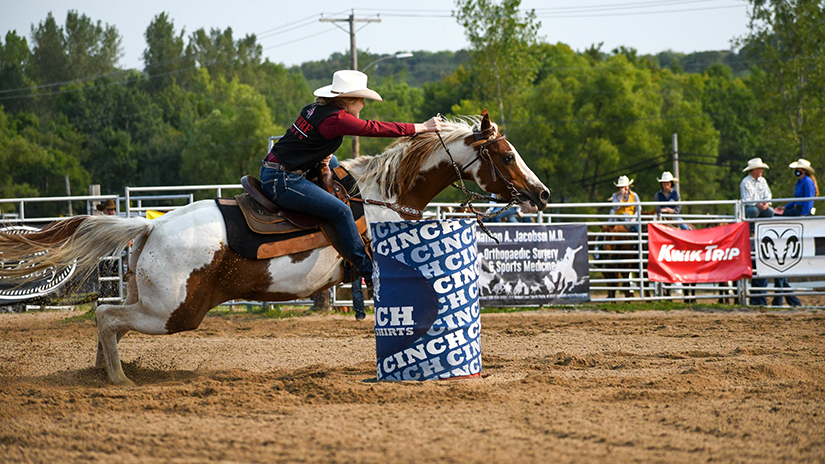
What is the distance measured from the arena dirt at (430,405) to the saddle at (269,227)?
3.28 ft

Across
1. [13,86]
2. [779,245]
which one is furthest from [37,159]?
[779,245]

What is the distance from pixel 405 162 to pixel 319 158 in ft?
2.46

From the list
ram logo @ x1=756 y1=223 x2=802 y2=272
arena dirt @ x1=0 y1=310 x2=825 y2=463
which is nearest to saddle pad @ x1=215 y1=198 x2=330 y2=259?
arena dirt @ x1=0 y1=310 x2=825 y2=463

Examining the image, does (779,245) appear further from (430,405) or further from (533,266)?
(430,405)

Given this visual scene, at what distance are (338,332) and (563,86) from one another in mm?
43748

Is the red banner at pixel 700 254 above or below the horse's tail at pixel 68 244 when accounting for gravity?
below

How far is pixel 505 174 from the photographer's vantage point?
19.4 feet

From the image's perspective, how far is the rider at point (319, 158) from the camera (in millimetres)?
5457

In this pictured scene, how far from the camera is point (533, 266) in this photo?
39.4ft

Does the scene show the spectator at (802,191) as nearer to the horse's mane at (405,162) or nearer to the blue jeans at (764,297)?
the blue jeans at (764,297)

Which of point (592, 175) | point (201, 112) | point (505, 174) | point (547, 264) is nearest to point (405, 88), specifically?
point (201, 112)

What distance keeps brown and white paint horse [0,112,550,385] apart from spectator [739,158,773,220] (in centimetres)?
868

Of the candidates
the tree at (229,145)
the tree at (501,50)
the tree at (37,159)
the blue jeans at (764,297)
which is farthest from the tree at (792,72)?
the tree at (37,159)

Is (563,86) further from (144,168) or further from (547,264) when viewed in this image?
(547,264)
